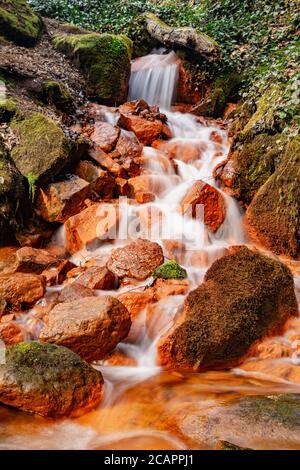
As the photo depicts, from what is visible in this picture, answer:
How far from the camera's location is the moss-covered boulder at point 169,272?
6004 mm

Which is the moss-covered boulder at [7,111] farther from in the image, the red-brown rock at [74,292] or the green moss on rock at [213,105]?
the green moss on rock at [213,105]

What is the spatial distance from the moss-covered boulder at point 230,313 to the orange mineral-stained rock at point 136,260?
122 centimetres

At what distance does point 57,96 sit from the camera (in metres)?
10.0

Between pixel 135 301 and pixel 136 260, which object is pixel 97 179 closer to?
pixel 136 260

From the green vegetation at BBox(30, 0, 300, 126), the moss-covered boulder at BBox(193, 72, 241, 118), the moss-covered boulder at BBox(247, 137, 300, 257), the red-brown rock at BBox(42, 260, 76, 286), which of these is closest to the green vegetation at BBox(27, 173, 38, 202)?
the red-brown rock at BBox(42, 260, 76, 286)

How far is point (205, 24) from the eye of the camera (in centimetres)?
1404

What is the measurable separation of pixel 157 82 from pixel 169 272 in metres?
8.91

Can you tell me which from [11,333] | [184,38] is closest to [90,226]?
[11,333]

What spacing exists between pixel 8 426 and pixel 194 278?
142 inches

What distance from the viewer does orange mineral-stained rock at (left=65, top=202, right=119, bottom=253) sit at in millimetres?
7316

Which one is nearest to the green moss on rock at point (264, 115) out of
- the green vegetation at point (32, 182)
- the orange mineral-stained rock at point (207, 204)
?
the orange mineral-stained rock at point (207, 204)

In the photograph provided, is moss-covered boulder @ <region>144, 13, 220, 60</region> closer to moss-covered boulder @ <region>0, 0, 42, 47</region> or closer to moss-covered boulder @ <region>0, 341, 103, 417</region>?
moss-covered boulder @ <region>0, 0, 42, 47</region>

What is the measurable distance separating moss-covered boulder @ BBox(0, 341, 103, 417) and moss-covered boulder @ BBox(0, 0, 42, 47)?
11005 millimetres

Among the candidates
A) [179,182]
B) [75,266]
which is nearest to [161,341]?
[75,266]
